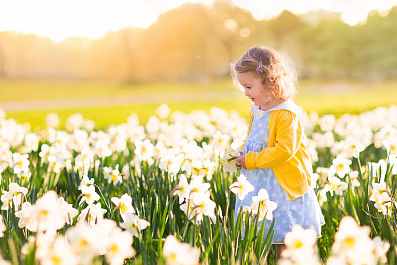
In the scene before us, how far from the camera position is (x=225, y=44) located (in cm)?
4803

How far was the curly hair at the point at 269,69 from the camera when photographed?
9.57 ft

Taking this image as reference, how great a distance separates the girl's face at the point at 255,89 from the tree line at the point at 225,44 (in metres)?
40.4

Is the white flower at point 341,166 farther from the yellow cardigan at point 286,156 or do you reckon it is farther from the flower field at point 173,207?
the yellow cardigan at point 286,156

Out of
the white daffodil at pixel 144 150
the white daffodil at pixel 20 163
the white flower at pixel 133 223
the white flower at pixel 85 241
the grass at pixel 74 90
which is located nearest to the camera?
the white flower at pixel 85 241

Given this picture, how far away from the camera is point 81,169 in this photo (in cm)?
392

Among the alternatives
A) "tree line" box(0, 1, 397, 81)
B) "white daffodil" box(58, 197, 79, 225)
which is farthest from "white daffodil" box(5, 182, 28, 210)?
"tree line" box(0, 1, 397, 81)

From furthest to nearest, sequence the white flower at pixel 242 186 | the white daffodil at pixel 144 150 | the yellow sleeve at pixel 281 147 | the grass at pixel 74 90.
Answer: the grass at pixel 74 90 → the white daffodil at pixel 144 150 → the yellow sleeve at pixel 281 147 → the white flower at pixel 242 186

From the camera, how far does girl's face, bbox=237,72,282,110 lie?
2.93 metres

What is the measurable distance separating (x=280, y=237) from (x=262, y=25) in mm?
47422

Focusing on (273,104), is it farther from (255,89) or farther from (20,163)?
(20,163)

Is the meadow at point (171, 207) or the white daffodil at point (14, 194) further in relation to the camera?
the white daffodil at point (14, 194)

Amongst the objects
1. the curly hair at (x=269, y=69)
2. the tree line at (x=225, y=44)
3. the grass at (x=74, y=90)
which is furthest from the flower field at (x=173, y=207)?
the tree line at (x=225, y=44)

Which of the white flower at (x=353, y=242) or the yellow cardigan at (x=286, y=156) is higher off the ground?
the yellow cardigan at (x=286, y=156)

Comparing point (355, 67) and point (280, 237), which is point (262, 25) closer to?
point (355, 67)
